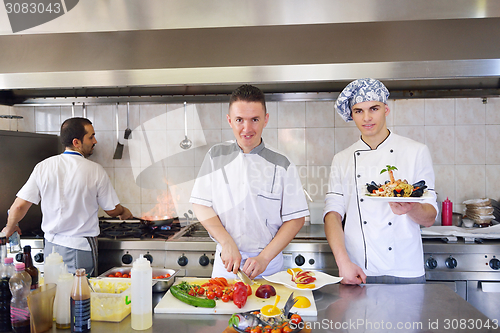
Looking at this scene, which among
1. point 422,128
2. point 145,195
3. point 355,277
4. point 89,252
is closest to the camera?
point 355,277

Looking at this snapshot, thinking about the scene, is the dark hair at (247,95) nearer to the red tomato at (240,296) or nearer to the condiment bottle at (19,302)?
the red tomato at (240,296)

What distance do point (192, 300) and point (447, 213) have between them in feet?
8.36

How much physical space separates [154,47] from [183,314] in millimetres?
964

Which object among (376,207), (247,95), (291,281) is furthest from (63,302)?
(376,207)

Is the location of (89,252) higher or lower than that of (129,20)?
lower

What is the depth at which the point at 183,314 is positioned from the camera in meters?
1.33

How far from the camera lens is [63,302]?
1.22 meters

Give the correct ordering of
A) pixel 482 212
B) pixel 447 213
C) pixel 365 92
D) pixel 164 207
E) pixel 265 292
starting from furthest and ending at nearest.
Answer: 1. pixel 164 207
2. pixel 447 213
3. pixel 482 212
4. pixel 365 92
5. pixel 265 292

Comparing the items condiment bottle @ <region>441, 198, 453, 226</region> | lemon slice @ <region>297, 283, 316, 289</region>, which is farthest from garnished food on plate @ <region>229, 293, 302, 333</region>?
condiment bottle @ <region>441, 198, 453, 226</region>

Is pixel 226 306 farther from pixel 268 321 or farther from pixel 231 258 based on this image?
pixel 231 258

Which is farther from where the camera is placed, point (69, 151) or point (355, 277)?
point (69, 151)

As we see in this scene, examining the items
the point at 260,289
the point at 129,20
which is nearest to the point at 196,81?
the point at 129,20

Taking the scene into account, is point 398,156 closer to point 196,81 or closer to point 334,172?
point 334,172

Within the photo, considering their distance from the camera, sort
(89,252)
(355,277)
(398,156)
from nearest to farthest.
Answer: (355,277)
(398,156)
(89,252)
